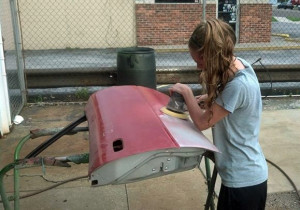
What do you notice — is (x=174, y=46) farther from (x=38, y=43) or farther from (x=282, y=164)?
(x=282, y=164)

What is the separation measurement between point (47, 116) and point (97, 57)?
6961 millimetres

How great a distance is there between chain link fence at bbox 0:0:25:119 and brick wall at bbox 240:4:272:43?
1096 cm

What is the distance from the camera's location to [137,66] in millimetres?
6309

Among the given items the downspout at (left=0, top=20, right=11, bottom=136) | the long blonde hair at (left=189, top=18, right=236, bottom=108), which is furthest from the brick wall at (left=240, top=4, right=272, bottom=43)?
the long blonde hair at (left=189, top=18, right=236, bottom=108)

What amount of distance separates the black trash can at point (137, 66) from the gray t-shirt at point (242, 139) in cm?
425

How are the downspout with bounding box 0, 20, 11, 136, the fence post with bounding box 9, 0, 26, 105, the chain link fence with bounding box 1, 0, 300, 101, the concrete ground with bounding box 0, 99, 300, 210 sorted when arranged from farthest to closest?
the chain link fence with bounding box 1, 0, 300, 101, the fence post with bounding box 9, 0, 26, 105, the downspout with bounding box 0, 20, 11, 136, the concrete ground with bounding box 0, 99, 300, 210

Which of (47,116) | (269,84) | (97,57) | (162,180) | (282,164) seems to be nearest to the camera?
(162,180)

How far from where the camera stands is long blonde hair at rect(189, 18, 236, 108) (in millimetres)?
1851

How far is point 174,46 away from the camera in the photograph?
586 inches

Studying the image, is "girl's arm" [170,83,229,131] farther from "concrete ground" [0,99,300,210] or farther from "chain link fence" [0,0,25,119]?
"chain link fence" [0,0,25,119]

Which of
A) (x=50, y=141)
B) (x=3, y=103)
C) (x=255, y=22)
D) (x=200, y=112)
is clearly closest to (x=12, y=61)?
(x=3, y=103)

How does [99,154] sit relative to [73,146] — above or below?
above

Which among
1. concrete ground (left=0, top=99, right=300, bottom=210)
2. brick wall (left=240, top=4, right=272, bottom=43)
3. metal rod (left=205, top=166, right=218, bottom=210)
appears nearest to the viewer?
metal rod (left=205, top=166, right=218, bottom=210)

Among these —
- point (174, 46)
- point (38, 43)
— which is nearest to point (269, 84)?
point (174, 46)
